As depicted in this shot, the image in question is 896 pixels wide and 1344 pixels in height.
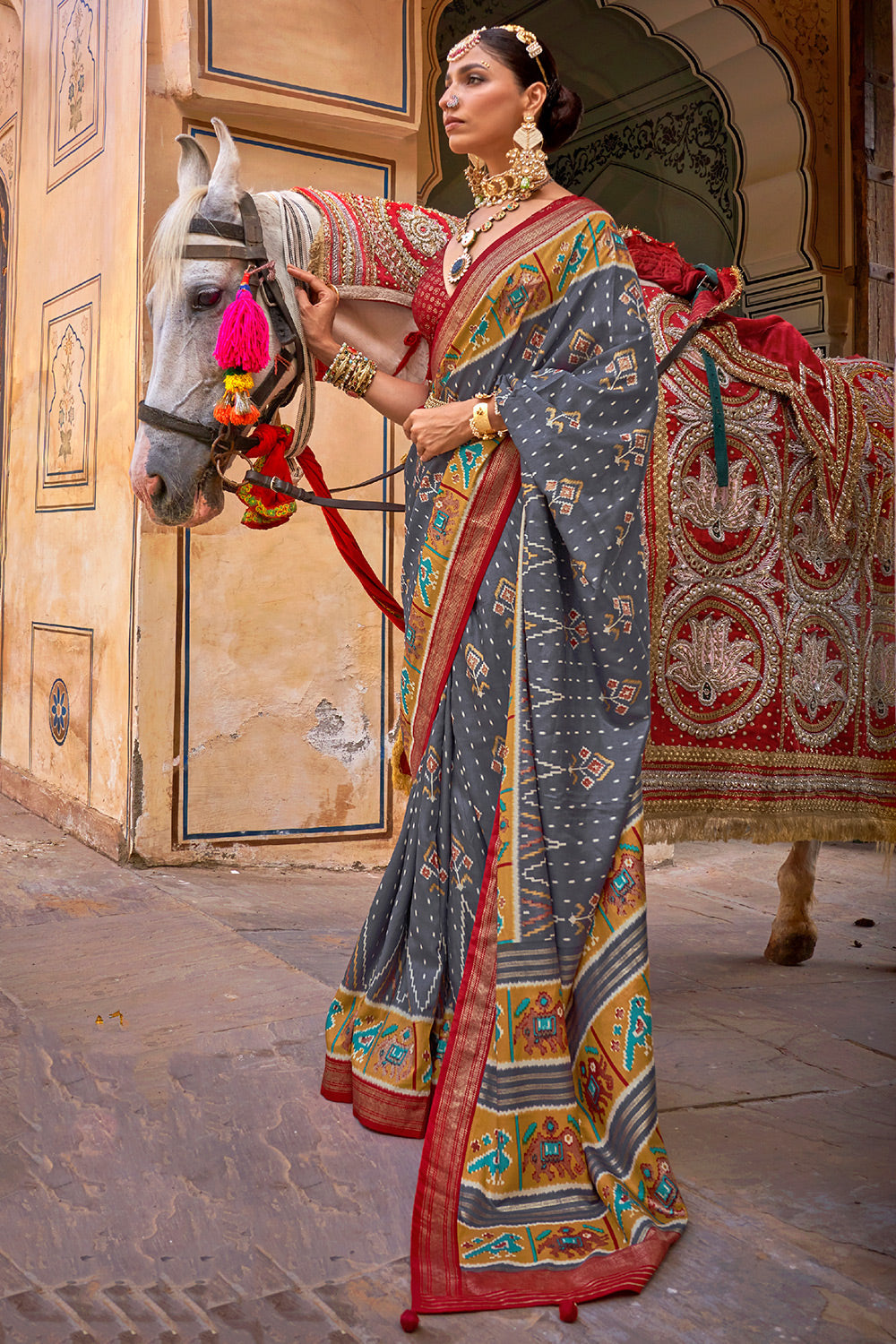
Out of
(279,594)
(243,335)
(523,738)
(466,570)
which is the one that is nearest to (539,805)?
(523,738)

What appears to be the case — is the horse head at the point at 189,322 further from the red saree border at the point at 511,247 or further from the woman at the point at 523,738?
the red saree border at the point at 511,247

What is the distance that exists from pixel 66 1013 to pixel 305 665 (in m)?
1.78

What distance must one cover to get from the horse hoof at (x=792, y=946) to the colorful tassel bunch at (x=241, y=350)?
6.58ft

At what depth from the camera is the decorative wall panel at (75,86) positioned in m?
4.26

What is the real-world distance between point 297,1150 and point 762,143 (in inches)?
204

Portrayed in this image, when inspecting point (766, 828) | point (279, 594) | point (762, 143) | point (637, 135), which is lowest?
point (766, 828)

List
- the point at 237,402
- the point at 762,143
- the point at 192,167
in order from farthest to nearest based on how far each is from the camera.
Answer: the point at 762,143
the point at 192,167
the point at 237,402

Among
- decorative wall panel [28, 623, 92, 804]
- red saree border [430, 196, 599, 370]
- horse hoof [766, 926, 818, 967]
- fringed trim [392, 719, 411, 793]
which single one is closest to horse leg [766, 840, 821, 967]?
horse hoof [766, 926, 818, 967]

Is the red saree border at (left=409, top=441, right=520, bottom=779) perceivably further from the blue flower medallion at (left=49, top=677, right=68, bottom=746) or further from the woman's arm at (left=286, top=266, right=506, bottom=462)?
the blue flower medallion at (left=49, top=677, right=68, bottom=746)

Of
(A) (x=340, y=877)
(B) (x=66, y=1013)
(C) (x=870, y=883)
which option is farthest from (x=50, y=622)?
(C) (x=870, y=883)

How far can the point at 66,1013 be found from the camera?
2.48 m

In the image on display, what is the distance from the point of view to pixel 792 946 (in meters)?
3.13

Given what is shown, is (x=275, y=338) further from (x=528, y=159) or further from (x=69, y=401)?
(x=69, y=401)

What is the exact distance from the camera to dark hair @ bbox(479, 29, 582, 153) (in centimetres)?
186
